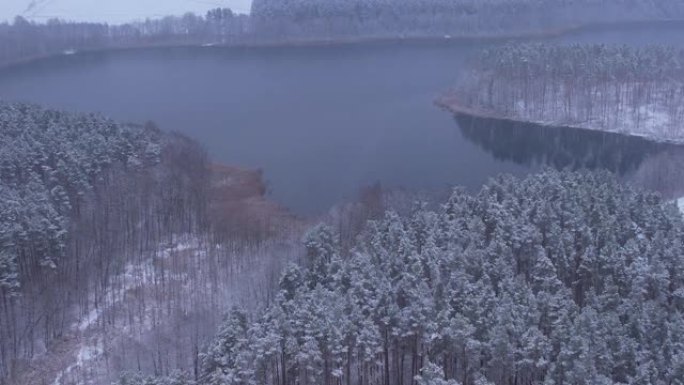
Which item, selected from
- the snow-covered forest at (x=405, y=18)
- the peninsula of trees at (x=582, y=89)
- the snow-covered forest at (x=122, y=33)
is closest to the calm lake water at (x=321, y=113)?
the peninsula of trees at (x=582, y=89)

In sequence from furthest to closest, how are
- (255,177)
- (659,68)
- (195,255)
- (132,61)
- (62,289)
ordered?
(132,61) < (659,68) < (255,177) < (195,255) < (62,289)

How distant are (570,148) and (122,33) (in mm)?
51982

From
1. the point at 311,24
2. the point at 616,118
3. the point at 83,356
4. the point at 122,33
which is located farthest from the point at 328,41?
the point at 83,356

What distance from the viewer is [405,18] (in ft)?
277

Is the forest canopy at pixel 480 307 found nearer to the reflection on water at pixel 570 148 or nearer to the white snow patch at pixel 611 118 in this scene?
the reflection on water at pixel 570 148

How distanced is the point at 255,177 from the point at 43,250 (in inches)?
632

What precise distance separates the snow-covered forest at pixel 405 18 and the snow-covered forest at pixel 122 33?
11.9ft

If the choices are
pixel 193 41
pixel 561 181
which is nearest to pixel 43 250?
pixel 561 181

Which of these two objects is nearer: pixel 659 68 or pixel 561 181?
pixel 561 181

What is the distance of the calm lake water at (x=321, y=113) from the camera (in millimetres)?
43812

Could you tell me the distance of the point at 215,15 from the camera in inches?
3403

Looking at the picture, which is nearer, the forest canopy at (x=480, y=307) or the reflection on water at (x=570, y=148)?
the forest canopy at (x=480, y=307)

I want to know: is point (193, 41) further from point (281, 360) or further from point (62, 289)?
point (281, 360)

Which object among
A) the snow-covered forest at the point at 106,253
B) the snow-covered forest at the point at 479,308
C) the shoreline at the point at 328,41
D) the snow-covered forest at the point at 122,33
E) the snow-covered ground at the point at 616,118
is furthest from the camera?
the shoreline at the point at 328,41
